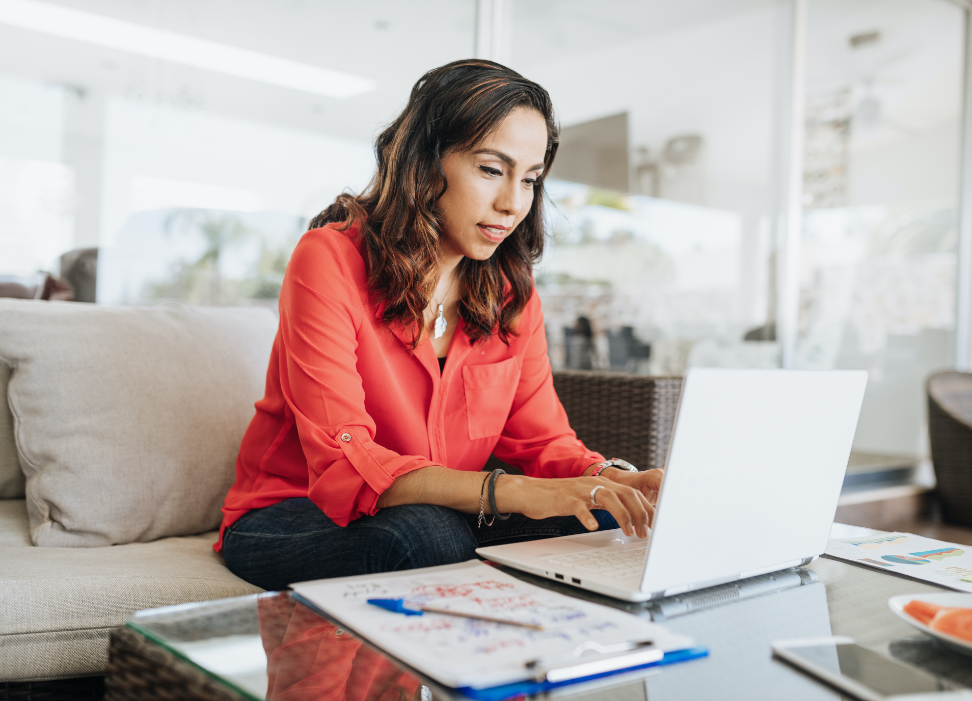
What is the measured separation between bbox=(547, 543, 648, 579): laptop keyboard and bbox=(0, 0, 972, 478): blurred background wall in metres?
0.89

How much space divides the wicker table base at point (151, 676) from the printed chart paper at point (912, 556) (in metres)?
0.82

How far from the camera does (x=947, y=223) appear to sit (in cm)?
430

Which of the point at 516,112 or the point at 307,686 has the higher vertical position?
the point at 516,112

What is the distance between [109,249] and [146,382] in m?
0.88

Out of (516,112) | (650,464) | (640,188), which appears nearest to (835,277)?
(640,188)

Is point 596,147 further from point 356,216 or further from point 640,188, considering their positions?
point 356,216

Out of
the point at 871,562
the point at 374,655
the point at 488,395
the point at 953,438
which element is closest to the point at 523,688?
the point at 374,655

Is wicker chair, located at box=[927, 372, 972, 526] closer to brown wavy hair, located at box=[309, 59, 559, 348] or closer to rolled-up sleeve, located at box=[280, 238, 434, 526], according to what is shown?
brown wavy hair, located at box=[309, 59, 559, 348]

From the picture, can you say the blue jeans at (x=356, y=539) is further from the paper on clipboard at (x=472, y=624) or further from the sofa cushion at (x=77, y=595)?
the paper on clipboard at (x=472, y=624)

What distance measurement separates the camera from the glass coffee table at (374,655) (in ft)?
1.98

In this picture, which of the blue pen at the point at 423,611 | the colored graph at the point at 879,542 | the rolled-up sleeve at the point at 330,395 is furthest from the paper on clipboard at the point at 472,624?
the colored graph at the point at 879,542

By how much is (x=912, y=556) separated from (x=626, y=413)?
871 millimetres

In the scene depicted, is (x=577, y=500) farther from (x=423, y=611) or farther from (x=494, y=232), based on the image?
(x=494, y=232)

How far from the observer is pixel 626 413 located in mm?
1907
